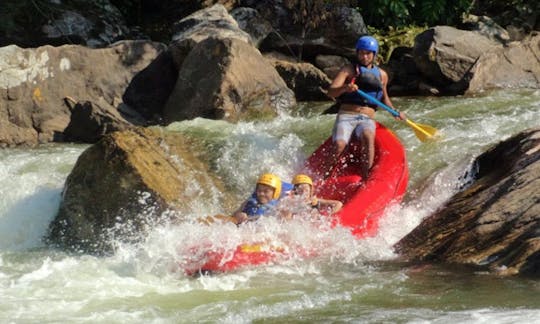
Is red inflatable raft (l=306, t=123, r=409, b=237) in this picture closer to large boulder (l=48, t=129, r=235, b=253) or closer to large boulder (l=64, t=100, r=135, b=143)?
large boulder (l=48, t=129, r=235, b=253)

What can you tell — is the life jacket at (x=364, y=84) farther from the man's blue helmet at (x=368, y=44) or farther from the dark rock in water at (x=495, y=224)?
the dark rock in water at (x=495, y=224)

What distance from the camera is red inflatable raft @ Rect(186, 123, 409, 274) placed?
616 centimetres

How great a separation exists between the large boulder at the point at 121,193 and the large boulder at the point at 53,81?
3134 mm

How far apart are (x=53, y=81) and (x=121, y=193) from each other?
429 cm

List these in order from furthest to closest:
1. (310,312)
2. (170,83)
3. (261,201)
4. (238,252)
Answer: (170,83), (261,201), (238,252), (310,312)

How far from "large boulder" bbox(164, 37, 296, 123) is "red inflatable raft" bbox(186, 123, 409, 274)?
8.46 feet

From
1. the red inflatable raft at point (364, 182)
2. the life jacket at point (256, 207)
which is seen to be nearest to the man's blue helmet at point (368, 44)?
the red inflatable raft at point (364, 182)

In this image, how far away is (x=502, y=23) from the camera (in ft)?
45.8

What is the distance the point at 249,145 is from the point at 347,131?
133 cm

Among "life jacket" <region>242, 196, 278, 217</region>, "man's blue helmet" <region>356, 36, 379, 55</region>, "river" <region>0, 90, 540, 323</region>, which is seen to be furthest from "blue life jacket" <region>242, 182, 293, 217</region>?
"man's blue helmet" <region>356, 36, 379, 55</region>

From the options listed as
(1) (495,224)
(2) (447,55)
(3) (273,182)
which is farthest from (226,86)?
(1) (495,224)

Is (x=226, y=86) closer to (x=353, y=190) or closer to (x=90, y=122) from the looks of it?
(x=90, y=122)

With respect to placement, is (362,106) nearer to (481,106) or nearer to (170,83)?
(481,106)

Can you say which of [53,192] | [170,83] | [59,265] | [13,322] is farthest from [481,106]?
[13,322]
